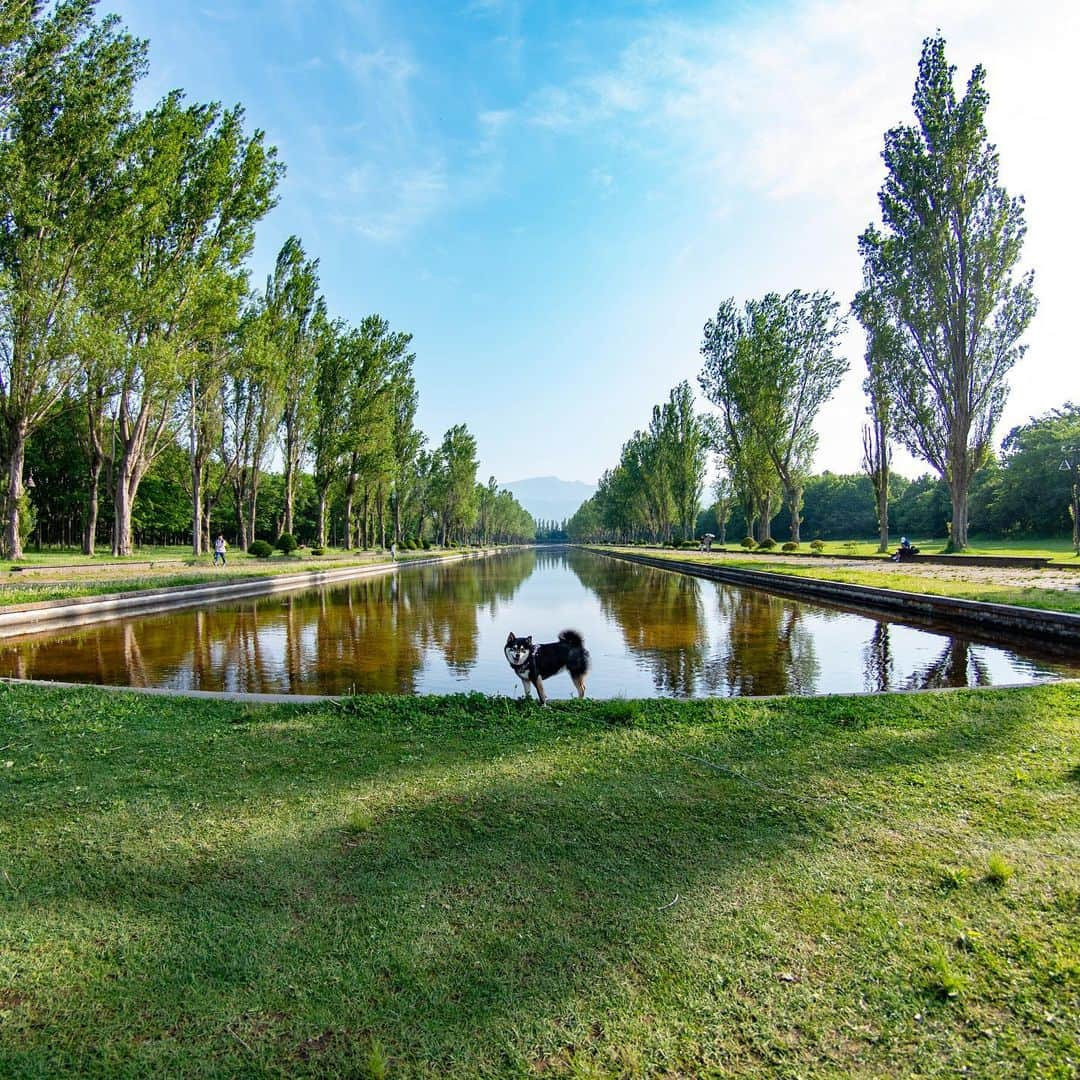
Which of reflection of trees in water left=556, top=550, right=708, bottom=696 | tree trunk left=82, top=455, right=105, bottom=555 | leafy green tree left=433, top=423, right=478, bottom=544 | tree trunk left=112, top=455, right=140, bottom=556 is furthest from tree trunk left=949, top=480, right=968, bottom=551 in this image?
leafy green tree left=433, top=423, right=478, bottom=544

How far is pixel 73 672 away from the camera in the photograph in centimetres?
786

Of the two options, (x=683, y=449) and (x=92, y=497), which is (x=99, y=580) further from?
(x=683, y=449)

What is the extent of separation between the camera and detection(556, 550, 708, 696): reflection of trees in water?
26.4 ft

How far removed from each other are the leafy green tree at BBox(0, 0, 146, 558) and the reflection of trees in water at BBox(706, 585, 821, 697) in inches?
849

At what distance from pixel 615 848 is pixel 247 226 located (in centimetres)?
2976

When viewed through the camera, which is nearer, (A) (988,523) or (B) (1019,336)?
(B) (1019,336)

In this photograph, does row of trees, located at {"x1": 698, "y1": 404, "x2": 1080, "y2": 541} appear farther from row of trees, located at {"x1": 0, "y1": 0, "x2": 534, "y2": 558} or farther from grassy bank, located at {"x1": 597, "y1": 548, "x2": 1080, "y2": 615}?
row of trees, located at {"x1": 0, "y1": 0, "x2": 534, "y2": 558}

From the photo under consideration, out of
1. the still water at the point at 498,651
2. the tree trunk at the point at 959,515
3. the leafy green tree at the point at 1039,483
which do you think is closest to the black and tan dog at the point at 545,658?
the still water at the point at 498,651

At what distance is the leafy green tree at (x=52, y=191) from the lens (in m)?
18.6

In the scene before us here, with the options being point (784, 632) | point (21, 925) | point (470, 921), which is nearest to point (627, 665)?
point (784, 632)

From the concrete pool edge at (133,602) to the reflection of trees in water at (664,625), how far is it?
1012 cm

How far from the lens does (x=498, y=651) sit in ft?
31.6

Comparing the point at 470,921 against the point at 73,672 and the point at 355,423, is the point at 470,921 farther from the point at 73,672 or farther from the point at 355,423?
the point at 355,423

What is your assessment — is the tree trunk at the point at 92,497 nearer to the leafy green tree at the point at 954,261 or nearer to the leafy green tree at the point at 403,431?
the leafy green tree at the point at 403,431
